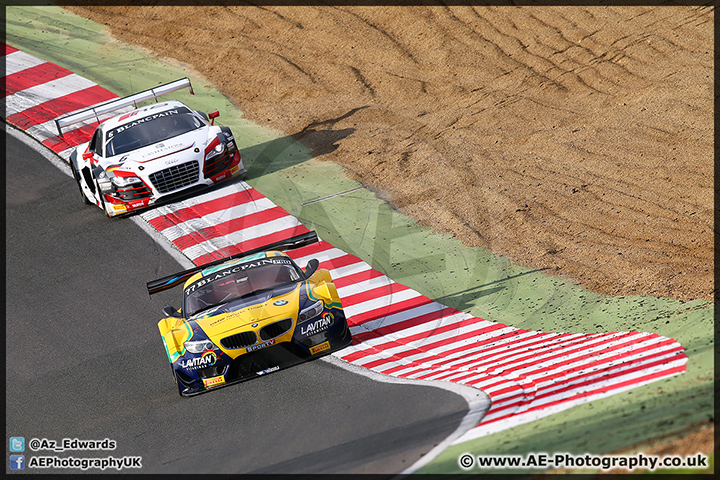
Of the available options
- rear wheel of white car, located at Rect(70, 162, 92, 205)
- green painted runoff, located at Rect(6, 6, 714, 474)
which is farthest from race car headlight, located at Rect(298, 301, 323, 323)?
rear wheel of white car, located at Rect(70, 162, 92, 205)

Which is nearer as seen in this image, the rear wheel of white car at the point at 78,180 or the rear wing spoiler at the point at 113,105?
the rear wing spoiler at the point at 113,105

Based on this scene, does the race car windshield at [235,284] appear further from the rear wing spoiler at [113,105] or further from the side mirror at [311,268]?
the rear wing spoiler at [113,105]

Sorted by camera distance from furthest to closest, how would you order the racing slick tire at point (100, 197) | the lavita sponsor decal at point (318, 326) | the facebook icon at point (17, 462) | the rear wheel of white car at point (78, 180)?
the rear wheel of white car at point (78, 180) < the racing slick tire at point (100, 197) < the lavita sponsor decal at point (318, 326) < the facebook icon at point (17, 462)

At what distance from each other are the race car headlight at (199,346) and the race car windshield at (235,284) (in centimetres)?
77

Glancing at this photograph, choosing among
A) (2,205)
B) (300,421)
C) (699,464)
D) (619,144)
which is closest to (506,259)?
(619,144)

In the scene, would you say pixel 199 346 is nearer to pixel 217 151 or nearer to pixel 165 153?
pixel 165 153

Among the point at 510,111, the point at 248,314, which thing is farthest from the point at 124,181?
the point at 510,111

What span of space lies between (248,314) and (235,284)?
951 millimetres

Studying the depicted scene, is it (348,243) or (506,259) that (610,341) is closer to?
(506,259)

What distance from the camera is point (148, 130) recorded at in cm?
1505

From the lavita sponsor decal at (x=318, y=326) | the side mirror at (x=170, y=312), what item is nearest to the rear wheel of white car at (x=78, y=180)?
the side mirror at (x=170, y=312)

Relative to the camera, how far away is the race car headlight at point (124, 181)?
568 inches

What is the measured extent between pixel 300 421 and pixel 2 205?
1004 centimetres

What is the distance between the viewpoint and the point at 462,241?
12.7 m
